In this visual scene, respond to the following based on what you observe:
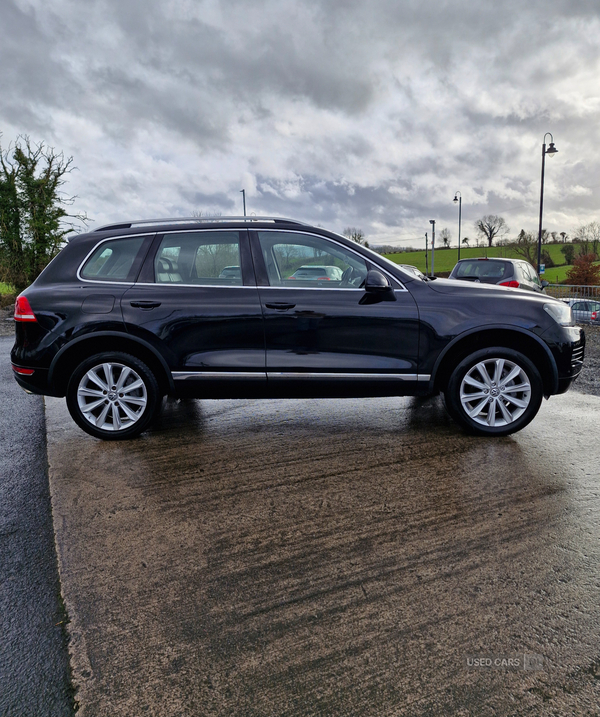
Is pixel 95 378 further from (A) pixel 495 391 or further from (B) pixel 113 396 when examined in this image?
(A) pixel 495 391

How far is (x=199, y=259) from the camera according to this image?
14.9 feet

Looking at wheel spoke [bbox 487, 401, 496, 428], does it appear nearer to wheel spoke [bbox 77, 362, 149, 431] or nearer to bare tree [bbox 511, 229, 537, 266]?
wheel spoke [bbox 77, 362, 149, 431]

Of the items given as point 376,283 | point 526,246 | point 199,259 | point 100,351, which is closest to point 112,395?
point 100,351

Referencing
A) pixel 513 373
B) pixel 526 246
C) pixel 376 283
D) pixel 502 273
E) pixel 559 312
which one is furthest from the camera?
pixel 526 246

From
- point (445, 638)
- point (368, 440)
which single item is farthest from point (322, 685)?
point (368, 440)

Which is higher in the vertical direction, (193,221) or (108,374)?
(193,221)

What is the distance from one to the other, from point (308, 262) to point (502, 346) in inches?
74.0

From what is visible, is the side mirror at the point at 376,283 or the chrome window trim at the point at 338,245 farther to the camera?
the chrome window trim at the point at 338,245

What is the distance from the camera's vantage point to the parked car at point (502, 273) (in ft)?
36.9

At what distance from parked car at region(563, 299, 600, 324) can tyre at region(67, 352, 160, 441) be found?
48.8 ft

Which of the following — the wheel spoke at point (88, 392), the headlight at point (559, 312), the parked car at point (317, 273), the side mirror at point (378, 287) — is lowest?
the wheel spoke at point (88, 392)

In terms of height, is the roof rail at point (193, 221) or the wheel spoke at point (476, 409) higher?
the roof rail at point (193, 221)

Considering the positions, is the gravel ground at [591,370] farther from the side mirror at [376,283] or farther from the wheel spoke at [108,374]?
the wheel spoke at [108,374]

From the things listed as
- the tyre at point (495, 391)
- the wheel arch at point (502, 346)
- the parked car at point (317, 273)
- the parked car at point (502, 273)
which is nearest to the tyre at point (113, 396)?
the parked car at point (317, 273)
